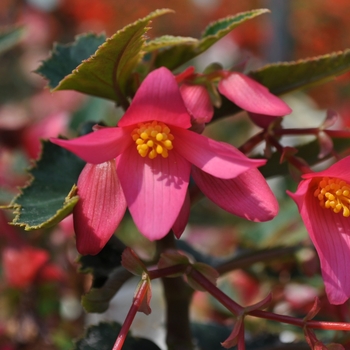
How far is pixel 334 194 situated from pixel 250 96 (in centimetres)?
12

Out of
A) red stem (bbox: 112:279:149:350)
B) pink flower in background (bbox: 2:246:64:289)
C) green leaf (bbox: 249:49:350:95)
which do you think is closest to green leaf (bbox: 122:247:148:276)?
red stem (bbox: 112:279:149:350)

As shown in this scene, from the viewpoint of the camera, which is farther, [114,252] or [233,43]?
[233,43]

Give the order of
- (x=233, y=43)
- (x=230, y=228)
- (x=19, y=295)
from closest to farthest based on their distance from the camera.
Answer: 1. (x=19, y=295)
2. (x=230, y=228)
3. (x=233, y=43)

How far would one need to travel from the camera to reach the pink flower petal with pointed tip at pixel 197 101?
468 mm

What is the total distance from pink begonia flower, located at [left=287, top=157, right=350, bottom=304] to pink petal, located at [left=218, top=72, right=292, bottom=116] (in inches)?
2.7

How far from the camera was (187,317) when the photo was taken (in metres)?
0.59

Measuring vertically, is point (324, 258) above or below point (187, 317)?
above

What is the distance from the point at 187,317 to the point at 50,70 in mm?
309

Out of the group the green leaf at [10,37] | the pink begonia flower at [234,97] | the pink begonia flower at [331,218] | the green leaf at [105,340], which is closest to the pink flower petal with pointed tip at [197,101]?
the pink begonia flower at [234,97]

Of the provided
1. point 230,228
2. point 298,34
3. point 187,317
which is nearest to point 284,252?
point 187,317

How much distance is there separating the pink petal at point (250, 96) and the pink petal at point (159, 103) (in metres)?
0.08

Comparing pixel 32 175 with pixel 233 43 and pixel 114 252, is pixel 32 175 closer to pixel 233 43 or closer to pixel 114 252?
pixel 114 252

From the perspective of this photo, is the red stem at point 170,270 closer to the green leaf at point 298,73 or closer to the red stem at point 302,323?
the red stem at point 302,323

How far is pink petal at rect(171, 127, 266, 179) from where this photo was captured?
0.41 m
